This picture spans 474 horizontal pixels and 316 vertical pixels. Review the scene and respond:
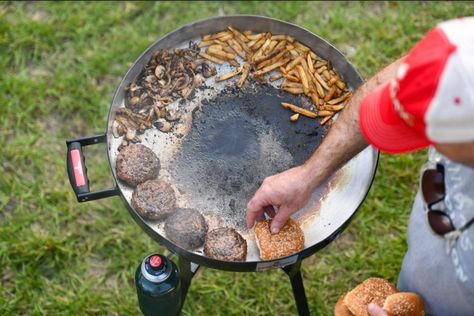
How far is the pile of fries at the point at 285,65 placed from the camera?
314 cm

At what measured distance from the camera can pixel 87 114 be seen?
4.73m

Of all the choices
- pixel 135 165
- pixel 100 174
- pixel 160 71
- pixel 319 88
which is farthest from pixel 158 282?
pixel 100 174

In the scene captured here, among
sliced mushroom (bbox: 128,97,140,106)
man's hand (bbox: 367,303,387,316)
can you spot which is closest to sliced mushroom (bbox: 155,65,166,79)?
sliced mushroom (bbox: 128,97,140,106)

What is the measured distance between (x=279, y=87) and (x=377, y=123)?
125 centimetres

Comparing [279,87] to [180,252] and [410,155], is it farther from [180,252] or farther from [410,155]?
[410,155]

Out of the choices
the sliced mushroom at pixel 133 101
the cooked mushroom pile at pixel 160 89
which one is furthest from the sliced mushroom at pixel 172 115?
the sliced mushroom at pixel 133 101

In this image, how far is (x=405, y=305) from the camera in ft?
8.50

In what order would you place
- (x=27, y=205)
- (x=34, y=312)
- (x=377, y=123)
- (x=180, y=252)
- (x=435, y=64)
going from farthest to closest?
(x=27, y=205) → (x=34, y=312) → (x=180, y=252) → (x=377, y=123) → (x=435, y=64)

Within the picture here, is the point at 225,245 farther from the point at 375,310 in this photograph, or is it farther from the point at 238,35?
the point at 238,35

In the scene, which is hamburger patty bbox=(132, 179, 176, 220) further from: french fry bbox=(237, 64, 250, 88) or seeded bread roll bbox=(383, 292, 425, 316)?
seeded bread roll bbox=(383, 292, 425, 316)

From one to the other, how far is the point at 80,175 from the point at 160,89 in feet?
2.25

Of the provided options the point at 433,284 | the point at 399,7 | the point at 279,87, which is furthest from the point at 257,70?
the point at 399,7

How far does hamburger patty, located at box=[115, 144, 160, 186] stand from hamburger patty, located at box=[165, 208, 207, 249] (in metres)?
0.26

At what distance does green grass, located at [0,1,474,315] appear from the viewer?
4.02 metres
